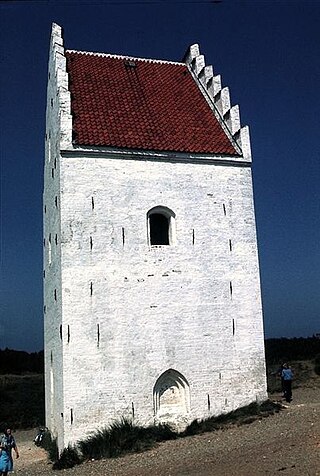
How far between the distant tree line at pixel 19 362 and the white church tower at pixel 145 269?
91.6 ft

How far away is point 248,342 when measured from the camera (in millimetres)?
15320

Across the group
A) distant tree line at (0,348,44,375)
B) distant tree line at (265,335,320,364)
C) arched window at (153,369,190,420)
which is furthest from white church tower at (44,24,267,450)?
distant tree line at (0,348,44,375)

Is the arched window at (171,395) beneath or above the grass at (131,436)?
above

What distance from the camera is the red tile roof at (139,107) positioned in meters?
15.9

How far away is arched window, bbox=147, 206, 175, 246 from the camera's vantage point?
15492 millimetres

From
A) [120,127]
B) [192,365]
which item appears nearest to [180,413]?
[192,365]

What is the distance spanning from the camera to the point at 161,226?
1582 cm

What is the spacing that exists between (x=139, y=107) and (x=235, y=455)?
36.6ft

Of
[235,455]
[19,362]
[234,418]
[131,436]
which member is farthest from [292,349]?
[235,455]

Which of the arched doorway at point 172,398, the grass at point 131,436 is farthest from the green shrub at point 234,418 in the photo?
the arched doorway at point 172,398

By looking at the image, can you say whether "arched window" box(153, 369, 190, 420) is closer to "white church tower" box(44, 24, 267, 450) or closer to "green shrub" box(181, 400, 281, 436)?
"white church tower" box(44, 24, 267, 450)

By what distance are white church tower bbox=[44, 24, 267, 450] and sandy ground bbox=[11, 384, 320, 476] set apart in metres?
1.21

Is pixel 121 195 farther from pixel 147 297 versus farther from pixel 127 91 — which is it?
pixel 127 91

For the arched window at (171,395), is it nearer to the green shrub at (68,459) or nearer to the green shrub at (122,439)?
the green shrub at (122,439)
